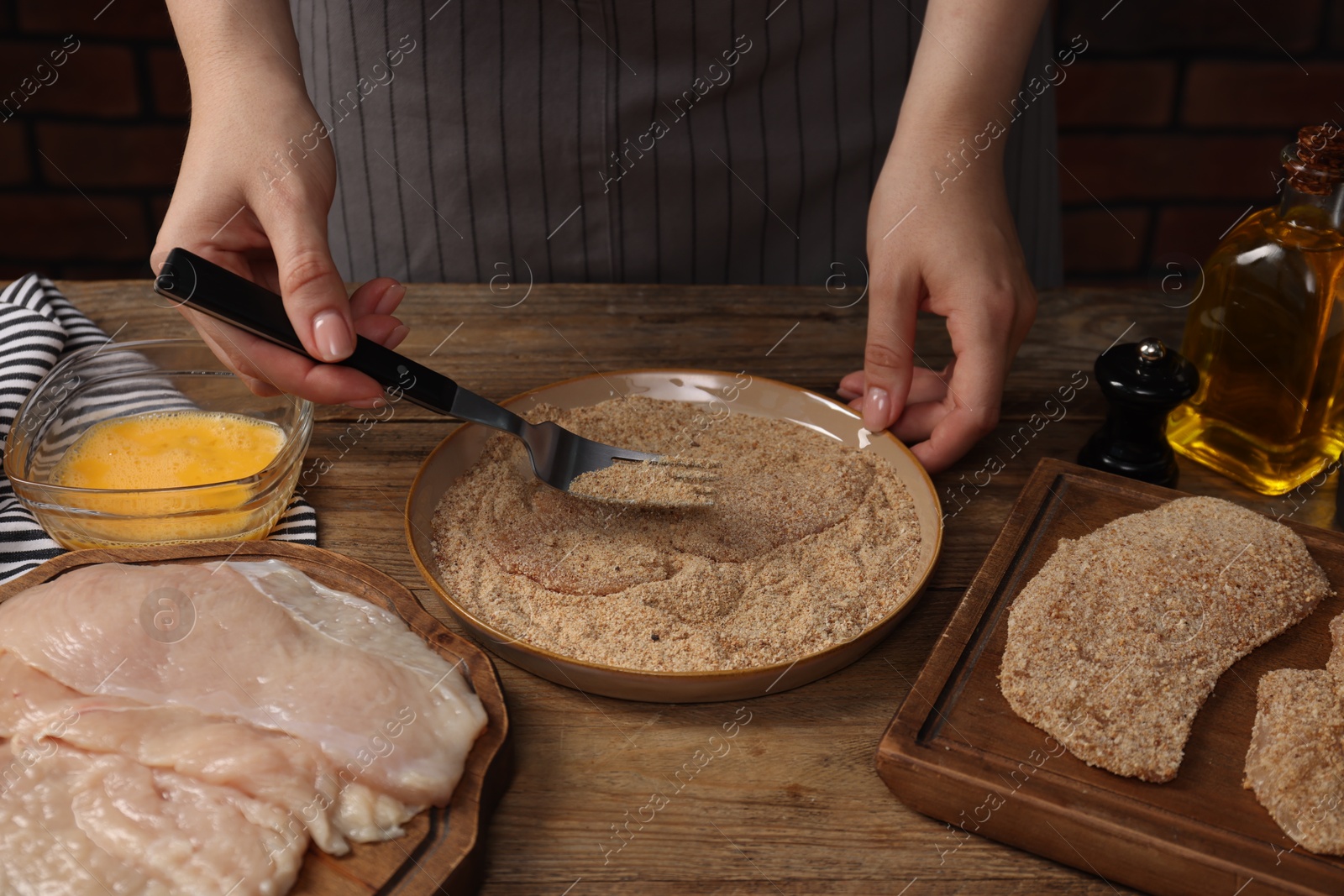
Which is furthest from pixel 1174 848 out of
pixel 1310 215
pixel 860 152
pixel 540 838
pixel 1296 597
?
pixel 860 152

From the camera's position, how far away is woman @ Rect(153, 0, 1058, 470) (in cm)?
103

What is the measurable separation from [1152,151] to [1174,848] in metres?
2.16

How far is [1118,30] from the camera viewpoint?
2.31 m

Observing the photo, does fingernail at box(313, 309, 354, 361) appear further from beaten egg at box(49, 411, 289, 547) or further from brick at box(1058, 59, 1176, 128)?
brick at box(1058, 59, 1176, 128)

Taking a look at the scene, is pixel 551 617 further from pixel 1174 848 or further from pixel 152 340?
pixel 152 340

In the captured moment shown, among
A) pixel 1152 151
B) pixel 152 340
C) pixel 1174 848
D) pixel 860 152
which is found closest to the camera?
pixel 1174 848

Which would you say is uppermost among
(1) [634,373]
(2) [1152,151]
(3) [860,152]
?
(3) [860,152]

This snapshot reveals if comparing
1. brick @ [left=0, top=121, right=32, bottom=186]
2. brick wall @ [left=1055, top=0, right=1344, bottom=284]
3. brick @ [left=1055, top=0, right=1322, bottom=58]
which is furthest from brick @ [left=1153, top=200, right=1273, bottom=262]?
brick @ [left=0, top=121, right=32, bottom=186]

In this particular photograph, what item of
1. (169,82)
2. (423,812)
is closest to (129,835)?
(423,812)

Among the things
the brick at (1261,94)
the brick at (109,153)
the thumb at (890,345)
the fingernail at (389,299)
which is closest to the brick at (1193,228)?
the brick at (1261,94)

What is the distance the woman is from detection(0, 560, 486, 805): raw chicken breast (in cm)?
23

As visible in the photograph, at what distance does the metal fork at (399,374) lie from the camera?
86 centimetres

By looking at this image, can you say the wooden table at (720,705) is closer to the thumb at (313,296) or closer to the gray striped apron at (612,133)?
the gray striped apron at (612,133)

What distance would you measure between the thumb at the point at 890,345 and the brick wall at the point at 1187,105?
1562 mm
